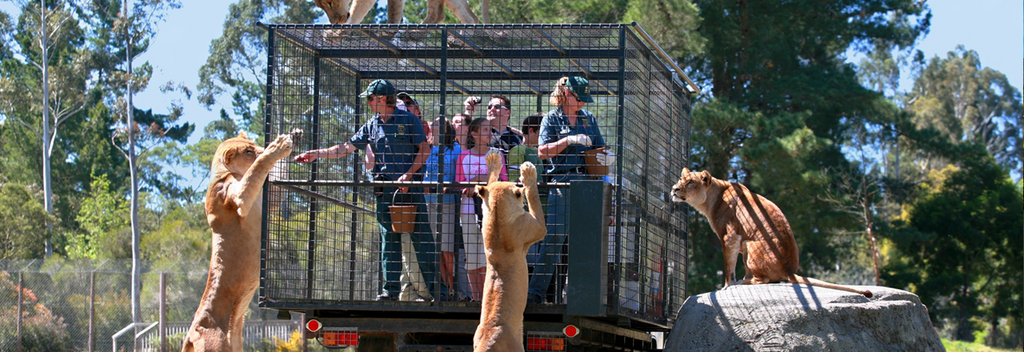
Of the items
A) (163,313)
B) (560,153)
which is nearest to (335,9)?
(560,153)

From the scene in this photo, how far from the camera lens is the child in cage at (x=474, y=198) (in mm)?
5875

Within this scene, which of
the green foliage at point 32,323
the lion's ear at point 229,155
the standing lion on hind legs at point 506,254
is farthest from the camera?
the green foliage at point 32,323

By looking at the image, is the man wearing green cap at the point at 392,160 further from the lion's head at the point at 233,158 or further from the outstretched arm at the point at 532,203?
the outstretched arm at the point at 532,203

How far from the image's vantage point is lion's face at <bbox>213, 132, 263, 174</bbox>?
5.37 m

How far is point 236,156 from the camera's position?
5.37 m

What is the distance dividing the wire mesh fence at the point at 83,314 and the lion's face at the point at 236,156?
10381 millimetres

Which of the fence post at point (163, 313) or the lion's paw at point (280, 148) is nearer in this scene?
the lion's paw at point (280, 148)

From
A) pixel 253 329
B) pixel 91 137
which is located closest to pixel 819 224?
pixel 253 329

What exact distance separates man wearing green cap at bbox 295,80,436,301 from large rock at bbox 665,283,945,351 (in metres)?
1.67

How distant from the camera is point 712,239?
845 inches

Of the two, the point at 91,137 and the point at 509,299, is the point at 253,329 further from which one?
the point at 91,137

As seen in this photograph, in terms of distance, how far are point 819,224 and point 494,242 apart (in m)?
15.9

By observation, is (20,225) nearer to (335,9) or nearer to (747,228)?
(335,9)

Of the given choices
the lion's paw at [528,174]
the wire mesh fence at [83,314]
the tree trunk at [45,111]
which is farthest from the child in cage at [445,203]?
the tree trunk at [45,111]
